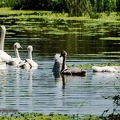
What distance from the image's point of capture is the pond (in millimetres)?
13375

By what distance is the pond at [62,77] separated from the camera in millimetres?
13375

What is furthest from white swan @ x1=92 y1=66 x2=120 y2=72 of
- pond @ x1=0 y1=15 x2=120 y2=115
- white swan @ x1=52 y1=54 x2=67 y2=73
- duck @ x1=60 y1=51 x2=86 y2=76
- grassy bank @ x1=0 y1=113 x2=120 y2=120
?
grassy bank @ x1=0 y1=113 x2=120 y2=120

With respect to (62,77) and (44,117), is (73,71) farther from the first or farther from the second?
(44,117)

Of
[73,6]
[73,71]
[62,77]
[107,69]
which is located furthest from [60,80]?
[73,6]

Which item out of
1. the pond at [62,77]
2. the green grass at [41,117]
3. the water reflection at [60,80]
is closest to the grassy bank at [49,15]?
the pond at [62,77]

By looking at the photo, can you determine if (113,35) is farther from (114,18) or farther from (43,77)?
(43,77)

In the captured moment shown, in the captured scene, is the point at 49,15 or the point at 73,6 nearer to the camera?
the point at 73,6

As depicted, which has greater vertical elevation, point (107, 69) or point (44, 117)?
point (44, 117)

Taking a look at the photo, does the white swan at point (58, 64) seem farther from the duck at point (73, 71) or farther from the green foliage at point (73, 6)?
the green foliage at point (73, 6)

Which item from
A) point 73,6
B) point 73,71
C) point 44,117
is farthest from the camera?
point 73,6

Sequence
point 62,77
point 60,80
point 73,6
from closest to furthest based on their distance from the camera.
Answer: point 60,80
point 62,77
point 73,6

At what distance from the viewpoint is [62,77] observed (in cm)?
1853

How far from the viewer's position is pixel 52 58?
73.3 ft

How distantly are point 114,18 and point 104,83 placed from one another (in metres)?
25.0
